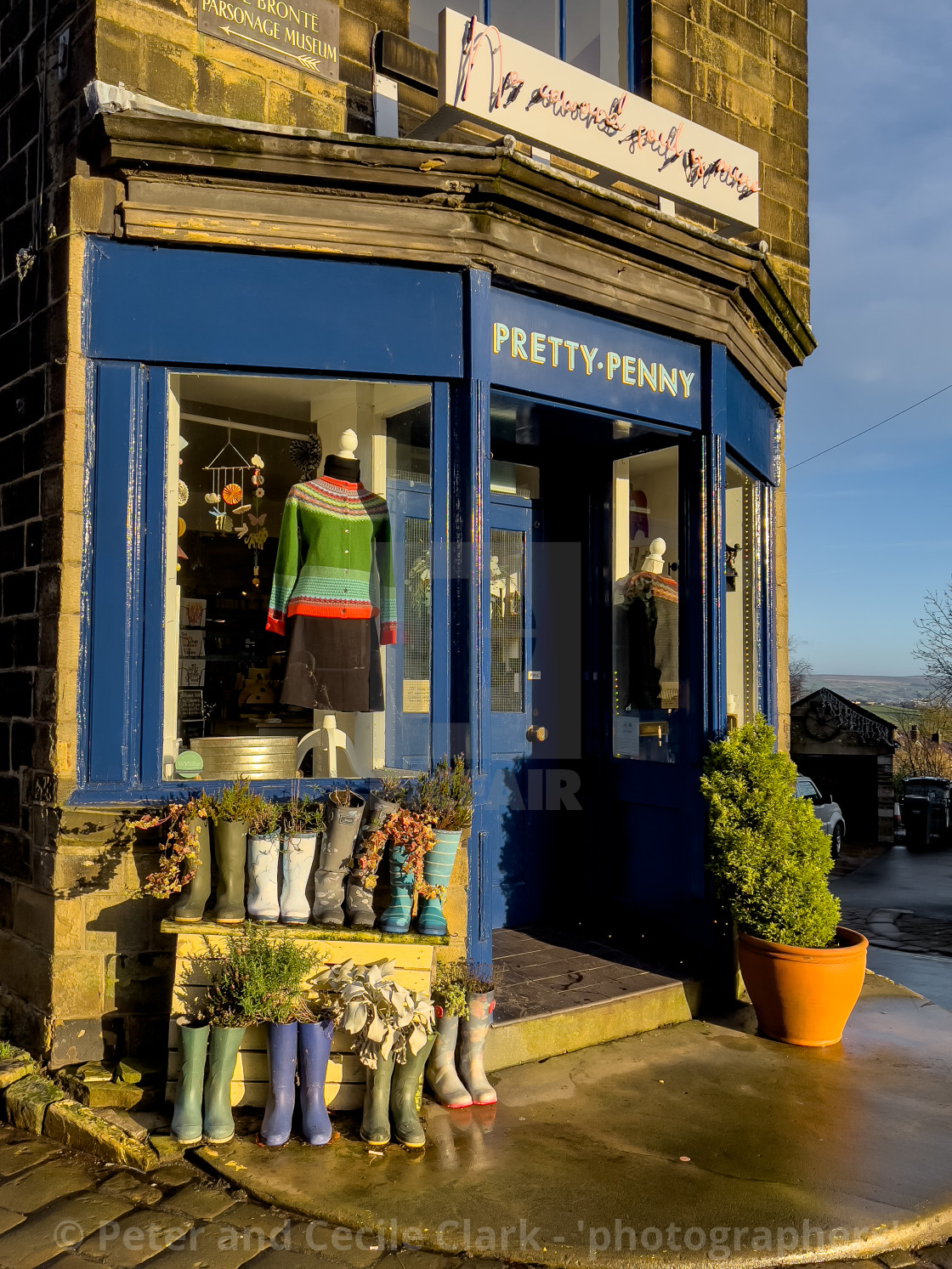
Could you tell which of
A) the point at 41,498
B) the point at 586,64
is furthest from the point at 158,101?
the point at 586,64

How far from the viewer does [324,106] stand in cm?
574

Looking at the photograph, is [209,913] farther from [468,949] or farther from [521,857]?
[521,857]

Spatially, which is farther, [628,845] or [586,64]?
[586,64]

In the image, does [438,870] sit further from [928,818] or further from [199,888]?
[928,818]

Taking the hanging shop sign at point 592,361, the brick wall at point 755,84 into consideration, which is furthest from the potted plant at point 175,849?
the brick wall at point 755,84

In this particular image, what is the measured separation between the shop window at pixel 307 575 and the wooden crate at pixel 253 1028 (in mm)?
1062

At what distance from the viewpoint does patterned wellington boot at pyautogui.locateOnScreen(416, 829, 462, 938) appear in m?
4.43

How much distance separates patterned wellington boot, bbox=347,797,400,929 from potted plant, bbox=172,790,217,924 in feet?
2.00

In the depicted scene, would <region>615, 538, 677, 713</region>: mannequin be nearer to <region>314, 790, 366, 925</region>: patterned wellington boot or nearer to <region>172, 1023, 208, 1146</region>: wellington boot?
<region>314, 790, 366, 925</region>: patterned wellington boot

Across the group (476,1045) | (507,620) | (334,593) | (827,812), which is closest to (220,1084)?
(476,1045)

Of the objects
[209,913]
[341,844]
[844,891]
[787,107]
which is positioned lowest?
[844,891]

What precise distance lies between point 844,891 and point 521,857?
683 cm

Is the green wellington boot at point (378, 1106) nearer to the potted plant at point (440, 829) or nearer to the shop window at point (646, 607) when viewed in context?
the potted plant at point (440, 829)

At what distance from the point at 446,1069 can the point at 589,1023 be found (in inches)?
39.8
